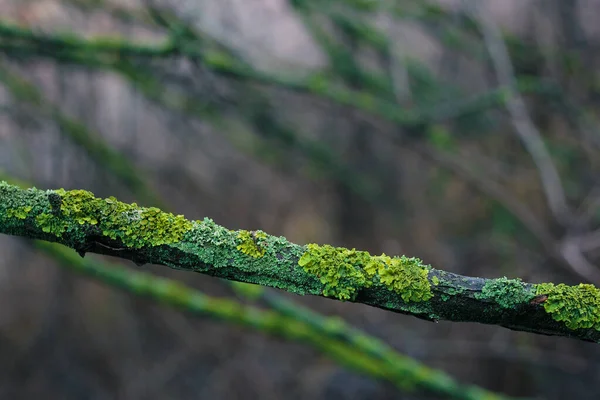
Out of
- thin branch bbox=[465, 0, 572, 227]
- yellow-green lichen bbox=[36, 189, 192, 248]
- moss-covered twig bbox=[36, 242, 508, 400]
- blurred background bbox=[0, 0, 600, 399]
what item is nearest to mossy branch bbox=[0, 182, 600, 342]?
yellow-green lichen bbox=[36, 189, 192, 248]

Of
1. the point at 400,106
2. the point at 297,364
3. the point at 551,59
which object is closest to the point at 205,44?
the point at 400,106

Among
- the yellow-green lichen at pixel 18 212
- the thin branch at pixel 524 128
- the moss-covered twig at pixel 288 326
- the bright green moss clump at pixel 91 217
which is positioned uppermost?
the thin branch at pixel 524 128

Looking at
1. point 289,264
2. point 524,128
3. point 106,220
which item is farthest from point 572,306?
point 524,128

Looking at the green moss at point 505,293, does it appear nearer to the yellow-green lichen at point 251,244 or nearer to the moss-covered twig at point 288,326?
the yellow-green lichen at point 251,244

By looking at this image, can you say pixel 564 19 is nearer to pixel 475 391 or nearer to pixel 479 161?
pixel 479 161

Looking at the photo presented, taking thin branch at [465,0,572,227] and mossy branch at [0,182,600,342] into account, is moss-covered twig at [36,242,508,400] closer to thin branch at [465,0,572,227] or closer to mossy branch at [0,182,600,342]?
thin branch at [465,0,572,227]

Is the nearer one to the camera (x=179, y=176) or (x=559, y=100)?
(x=559, y=100)

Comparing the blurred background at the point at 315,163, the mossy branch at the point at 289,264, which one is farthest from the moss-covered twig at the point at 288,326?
the mossy branch at the point at 289,264
